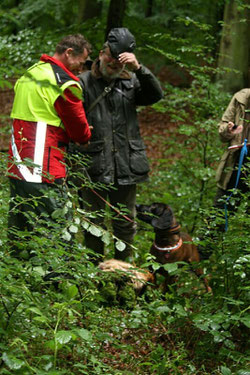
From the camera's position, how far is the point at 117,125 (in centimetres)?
443

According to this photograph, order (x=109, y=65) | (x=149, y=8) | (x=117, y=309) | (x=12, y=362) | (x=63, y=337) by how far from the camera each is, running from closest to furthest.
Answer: (x=12, y=362), (x=63, y=337), (x=117, y=309), (x=109, y=65), (x=149, y=8)

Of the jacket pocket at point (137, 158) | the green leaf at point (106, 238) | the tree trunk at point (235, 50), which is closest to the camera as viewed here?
the green leaf at point (106, 238)

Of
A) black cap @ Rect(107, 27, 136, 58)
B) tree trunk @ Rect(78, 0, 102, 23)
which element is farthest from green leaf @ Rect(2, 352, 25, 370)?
tree trunk @ Rect(78, 0, 102, 23)

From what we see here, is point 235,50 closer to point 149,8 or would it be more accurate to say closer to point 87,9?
point 87,9

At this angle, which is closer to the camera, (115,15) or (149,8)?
(115,15)

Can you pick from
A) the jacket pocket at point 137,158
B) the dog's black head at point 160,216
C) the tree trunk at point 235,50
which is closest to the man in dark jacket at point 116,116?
the jacket pocket at point 137,158

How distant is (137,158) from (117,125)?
0.36m

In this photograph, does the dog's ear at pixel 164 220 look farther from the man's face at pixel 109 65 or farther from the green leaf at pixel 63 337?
the green leaf at pixel 63 337

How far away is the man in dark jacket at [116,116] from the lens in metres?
4.34

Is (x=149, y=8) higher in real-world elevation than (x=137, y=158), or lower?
higher

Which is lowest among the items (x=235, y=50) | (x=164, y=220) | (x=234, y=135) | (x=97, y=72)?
(x=164, y=220)

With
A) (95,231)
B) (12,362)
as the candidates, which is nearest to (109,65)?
(95,231)

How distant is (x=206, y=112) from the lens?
6.46 m

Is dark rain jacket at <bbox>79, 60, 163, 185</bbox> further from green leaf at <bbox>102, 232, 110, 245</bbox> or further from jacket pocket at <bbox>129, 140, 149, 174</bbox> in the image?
green leaf at <bbox>102, 232, 110, 245</bbox>
